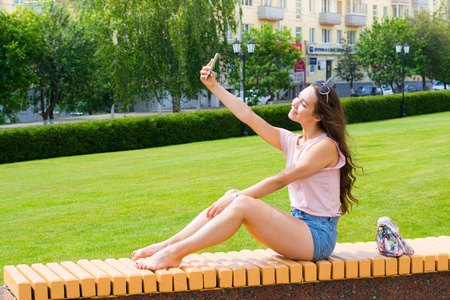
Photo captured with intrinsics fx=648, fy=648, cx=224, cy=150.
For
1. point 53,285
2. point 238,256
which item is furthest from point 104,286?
point 238,256

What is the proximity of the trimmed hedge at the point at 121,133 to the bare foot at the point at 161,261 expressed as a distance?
654 inches

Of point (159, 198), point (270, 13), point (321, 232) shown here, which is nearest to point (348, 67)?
point (270, 13)

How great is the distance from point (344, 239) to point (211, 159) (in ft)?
29.4

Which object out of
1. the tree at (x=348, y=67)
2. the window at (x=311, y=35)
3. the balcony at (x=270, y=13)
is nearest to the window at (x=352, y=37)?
the tree at (x=348, y=67)

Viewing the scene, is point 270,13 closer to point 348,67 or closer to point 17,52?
point 348,67

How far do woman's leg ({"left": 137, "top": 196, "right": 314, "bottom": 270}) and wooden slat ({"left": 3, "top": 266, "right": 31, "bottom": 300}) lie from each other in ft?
2.26

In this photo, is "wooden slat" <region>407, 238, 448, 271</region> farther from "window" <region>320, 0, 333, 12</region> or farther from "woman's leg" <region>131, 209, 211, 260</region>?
"window" <region>320, 0, 333, 12</region>

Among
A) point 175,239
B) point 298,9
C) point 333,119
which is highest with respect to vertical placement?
point 298,9

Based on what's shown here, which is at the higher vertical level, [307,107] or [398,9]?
[398,9]

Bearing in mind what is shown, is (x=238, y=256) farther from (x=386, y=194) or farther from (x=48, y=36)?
(x=48, y=36)

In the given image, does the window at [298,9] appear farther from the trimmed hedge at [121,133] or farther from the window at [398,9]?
the trimmed hedge at [121,133]

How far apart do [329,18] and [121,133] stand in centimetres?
3802

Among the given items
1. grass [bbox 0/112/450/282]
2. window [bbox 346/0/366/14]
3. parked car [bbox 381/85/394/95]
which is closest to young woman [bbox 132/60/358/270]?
grass [bbox 0/112/450/282]

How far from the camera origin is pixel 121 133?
22125 mm
